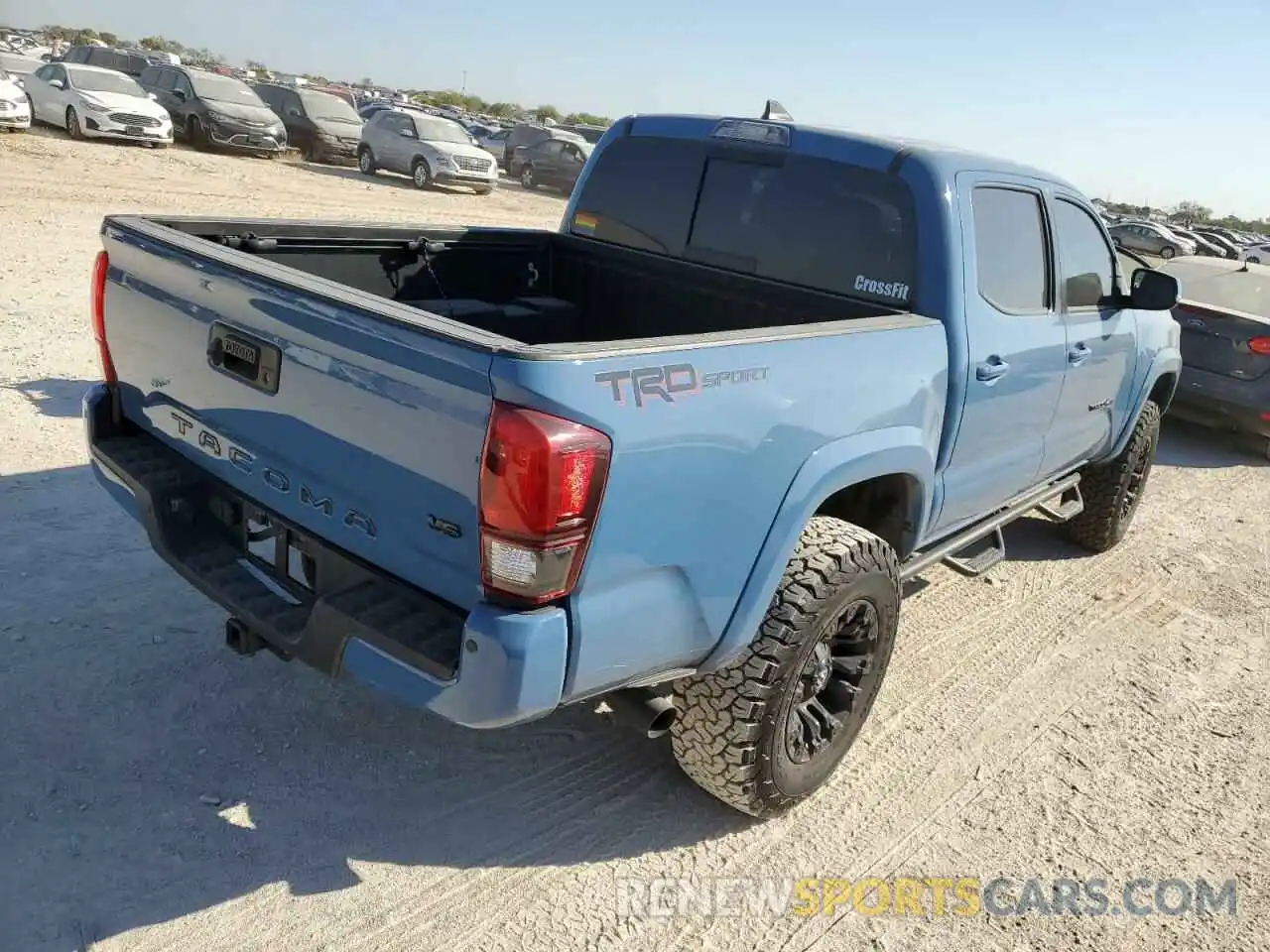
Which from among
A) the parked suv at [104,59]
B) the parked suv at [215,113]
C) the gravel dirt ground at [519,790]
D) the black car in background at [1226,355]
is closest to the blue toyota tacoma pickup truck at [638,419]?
the gravel dirt ground at [519,790]

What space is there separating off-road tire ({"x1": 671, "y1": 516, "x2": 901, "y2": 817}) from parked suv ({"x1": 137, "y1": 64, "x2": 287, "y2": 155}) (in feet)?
69.3

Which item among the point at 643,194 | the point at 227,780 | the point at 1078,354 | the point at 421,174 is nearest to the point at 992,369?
the point at 1078,354

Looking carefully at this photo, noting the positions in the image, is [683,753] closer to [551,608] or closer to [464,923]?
[464,923]

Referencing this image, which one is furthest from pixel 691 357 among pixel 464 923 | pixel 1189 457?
pixel 1189 457

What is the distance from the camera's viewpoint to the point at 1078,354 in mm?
4477

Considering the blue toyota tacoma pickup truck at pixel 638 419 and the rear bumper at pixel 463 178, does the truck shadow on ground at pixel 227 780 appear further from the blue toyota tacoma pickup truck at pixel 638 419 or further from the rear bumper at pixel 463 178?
the rear bumper at pixel 463 178

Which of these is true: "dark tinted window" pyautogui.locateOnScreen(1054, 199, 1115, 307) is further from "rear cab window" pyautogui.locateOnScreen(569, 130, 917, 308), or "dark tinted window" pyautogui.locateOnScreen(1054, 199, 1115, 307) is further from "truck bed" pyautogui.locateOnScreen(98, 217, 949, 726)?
"truck bed" pyautogui.locateOnScreen(98, 217, 949, 726)

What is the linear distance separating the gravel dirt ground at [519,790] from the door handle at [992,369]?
134 centimetres

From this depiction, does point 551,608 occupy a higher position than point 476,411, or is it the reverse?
point 476,411

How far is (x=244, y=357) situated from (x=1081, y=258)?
370cm

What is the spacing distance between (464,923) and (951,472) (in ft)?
7.59

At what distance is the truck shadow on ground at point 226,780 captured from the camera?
273 cm

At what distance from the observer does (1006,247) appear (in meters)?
3.93

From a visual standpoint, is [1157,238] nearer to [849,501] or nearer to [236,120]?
[236,120]
